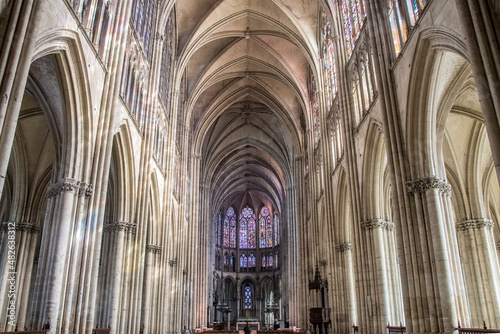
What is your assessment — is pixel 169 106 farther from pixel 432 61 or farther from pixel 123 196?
pixel 432 61

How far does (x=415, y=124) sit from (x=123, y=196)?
10520mm

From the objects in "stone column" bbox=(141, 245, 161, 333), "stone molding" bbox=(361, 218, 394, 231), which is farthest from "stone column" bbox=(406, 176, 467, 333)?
"stone column" bbox=(141, 245, 161, 333)

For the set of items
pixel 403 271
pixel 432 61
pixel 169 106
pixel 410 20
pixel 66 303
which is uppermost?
pixel 169 106

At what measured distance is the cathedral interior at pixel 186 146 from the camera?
1001 centimetres

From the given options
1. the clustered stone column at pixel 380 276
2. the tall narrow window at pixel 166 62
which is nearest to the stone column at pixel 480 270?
the clustered stone column at pixel 380 276

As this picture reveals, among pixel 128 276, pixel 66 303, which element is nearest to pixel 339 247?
pixel 128 276

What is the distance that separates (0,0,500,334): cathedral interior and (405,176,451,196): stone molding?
0.05m

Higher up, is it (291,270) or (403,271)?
(291,270)

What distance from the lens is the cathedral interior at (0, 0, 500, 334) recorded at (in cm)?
1001

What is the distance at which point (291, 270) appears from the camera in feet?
130

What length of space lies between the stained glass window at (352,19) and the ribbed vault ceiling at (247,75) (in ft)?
18.4

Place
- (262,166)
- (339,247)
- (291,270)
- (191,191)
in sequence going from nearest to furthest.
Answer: (339,247), (191,191), (291,270), (262,166)

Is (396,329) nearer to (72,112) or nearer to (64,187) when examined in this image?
(64,187)

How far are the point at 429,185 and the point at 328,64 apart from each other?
13688 millimetres
